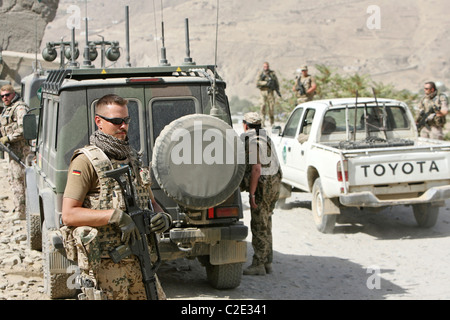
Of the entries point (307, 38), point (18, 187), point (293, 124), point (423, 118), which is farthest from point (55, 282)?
point (307, 38)

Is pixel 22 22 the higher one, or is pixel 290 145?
pixel 22 22

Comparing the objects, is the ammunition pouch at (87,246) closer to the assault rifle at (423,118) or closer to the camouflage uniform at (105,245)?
the camouflage uniform at (105,245)

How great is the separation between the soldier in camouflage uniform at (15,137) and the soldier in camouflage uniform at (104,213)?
567 centimetres

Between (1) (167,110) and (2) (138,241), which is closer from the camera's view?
(2) (138,241)

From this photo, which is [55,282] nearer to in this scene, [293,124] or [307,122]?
[307,122]

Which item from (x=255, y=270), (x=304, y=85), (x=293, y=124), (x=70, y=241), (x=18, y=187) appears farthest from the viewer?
(x=304, y=85)

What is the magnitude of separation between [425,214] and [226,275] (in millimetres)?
4006

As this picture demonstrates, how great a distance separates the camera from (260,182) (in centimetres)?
719

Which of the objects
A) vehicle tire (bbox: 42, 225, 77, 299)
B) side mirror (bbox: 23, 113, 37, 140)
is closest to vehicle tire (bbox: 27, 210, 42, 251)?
side mirror (bbox: 23, 113, 37, 140)

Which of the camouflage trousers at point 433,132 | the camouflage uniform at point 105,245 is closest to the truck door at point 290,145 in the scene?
the camouflage trousers at point 433,132

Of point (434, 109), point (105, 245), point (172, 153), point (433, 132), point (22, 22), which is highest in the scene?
point (22, 22)

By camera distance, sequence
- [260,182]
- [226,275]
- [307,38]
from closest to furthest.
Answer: [226,275], [260,182], [307,38]

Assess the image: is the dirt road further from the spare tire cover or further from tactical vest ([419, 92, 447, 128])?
tactical vest ([419, 92, 447, 128])

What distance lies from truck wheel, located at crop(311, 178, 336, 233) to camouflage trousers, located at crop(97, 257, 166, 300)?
554cm
